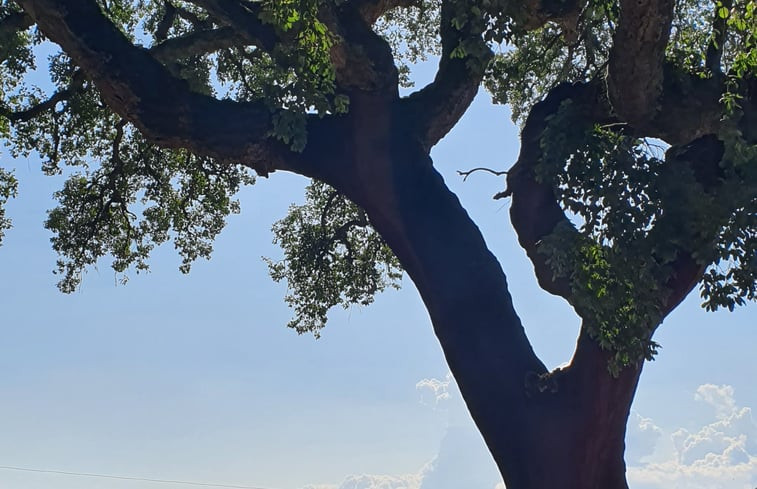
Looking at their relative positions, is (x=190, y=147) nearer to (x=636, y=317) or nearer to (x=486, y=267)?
(x=486, y=267)

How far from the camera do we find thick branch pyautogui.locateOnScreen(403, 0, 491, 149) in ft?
33.6

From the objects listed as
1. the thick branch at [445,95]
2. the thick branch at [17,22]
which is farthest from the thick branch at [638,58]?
the thick branch at [17,22]

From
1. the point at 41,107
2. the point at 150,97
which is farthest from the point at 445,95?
the point at 41,107

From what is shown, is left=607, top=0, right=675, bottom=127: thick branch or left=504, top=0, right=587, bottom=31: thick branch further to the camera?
left=504, top=0, right=587, bottom=31: thick branch

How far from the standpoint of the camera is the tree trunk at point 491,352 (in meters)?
7.88

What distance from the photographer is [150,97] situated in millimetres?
9055

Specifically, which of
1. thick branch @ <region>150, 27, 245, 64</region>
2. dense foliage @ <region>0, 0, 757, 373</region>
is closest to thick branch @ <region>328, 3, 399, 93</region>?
dense foliage @ <region>0, 0, 757, 373</region>

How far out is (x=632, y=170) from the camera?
789cm

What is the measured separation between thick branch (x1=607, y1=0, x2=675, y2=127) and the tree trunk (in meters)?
2.24

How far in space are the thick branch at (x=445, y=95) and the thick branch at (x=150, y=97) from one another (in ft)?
6.60

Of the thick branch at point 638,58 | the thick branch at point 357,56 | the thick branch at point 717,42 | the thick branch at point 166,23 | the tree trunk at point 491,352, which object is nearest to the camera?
the thick branch at point 638,58

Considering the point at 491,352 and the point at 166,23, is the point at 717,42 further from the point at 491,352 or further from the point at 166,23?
the point at 166,23

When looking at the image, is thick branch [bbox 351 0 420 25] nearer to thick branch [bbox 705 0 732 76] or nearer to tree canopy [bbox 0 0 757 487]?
tree canopy [bbox 0 0 757 487]

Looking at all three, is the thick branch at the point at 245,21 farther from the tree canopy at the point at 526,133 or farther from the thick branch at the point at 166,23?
the thick branch at the point at 166,23
